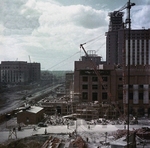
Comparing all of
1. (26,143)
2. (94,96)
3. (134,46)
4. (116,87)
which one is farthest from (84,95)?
(134,46)

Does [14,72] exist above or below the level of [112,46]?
below

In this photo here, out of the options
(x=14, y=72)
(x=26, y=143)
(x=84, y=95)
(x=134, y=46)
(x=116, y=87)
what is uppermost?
(x=134, y=46)

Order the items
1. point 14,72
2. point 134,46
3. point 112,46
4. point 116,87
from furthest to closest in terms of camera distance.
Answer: point 112,46, point 134,46, point 14,72, point 116,87

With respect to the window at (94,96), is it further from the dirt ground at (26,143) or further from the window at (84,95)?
the dirt ground at (26,143)

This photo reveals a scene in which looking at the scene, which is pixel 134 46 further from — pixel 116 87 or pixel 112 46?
pixel 116 87

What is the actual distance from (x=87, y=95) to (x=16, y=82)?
2602cm

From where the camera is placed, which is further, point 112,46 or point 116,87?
point 112,46

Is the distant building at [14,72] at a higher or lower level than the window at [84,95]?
higher

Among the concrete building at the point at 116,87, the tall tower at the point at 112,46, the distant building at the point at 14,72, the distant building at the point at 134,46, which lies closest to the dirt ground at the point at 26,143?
the concrete building at the point at 116,87

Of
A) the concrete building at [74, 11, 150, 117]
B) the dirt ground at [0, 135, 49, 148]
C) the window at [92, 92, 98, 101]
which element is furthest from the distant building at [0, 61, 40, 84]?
the dirt ground at [0, 135, 49, 148]

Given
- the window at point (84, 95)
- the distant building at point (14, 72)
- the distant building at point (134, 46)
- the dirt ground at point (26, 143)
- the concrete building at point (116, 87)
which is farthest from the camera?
the distant building at point (134, 46)

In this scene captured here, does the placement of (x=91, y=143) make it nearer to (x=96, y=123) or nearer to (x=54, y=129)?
(x=54, y=129)

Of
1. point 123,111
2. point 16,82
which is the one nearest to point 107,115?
point 123,111

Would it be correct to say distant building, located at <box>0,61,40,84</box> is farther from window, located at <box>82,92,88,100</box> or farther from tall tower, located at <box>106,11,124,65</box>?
window, located at <box>82,92,88,100</box>
